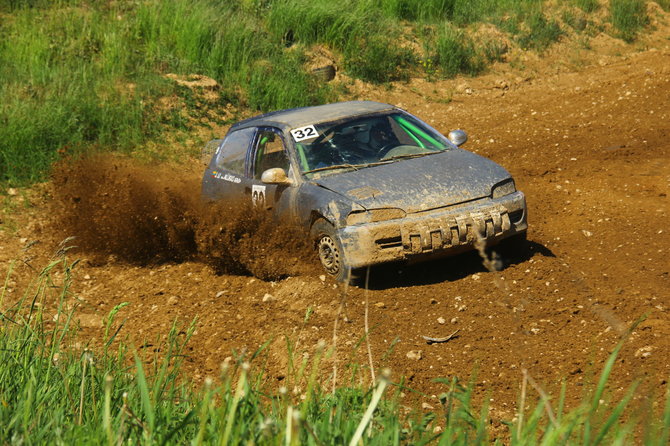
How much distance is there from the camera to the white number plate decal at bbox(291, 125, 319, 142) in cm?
833

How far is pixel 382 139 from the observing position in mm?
8484

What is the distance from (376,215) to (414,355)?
58.5 inches

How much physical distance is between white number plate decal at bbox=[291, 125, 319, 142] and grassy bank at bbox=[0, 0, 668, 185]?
19.0 ft

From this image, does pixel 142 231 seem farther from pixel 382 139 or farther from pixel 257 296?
pixel 382 139

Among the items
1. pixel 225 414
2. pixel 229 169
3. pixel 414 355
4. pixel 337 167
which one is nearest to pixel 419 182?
pixel 337 167

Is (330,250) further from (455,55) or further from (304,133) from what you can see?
(455,55)

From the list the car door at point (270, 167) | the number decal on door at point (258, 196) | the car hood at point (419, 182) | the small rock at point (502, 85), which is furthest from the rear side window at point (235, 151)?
the small rock at point (502, 85)

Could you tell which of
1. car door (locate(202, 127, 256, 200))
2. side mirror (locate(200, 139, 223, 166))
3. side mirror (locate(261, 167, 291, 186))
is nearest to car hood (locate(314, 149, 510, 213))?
side mirror (locate(261, 167, 291, 186))

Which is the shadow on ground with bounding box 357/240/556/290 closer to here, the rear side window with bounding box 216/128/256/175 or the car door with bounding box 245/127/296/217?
the car door with bounding box 245/127/296/217

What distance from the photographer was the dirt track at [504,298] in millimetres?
5812

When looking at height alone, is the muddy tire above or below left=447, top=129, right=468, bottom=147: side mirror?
below

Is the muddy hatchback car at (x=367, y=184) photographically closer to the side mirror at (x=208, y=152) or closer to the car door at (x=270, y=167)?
the car door at (x=270, y=167)

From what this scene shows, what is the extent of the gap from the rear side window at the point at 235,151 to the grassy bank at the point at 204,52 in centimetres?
447

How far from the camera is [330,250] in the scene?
7.49 metres
